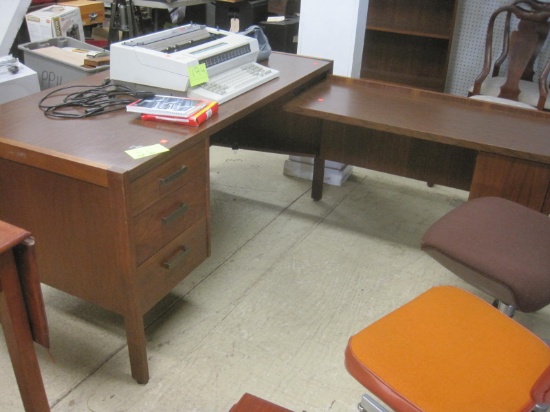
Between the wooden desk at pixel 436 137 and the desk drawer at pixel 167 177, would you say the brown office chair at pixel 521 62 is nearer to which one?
the wooden desk at pixel 436 137

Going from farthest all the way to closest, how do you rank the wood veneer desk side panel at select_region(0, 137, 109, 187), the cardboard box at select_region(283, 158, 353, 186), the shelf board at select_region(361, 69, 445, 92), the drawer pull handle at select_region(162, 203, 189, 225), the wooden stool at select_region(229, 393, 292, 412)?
the shelf board at select_region(361, 69, 445, 92)
the cardboard box at select_region(283, 158, 353, 186)
the drawer pull handle at select_region(162, 203, 189, 225)
the wood veneer desk side panel at select_region(0, 137, 109, 187)
the wooden stool at select_region(229, 393, 292, 412)

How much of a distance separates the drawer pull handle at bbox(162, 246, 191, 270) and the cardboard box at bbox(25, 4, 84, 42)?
7.56 feet

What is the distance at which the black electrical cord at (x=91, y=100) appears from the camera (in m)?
1.77

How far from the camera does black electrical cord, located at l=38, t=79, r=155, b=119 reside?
69.7 inches

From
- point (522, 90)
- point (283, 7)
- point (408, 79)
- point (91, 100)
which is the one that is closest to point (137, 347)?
point (91, 100)

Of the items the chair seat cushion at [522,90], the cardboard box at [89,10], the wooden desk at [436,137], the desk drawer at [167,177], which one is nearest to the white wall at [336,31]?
the wooden desk at [436,137]

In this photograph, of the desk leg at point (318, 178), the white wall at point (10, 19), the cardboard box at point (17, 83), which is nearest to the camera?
the cardboard box at point (17, 83)

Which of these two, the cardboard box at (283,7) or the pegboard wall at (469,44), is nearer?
the pegboard wall at (469,44)

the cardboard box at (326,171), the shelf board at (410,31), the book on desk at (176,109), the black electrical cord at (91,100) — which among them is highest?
the book on desk at (176,109)

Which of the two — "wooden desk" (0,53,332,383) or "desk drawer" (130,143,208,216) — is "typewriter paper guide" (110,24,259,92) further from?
"desk drawer" (130,143,208,216)

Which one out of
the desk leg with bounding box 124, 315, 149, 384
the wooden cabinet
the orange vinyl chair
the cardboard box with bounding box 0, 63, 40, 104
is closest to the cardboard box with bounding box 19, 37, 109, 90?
the cardboard box with bounding box 0, 63, 40, 104

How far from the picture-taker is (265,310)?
209cm

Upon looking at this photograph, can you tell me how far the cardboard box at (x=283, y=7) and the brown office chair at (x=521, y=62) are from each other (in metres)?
1.62

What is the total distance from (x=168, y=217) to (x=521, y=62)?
252cm
